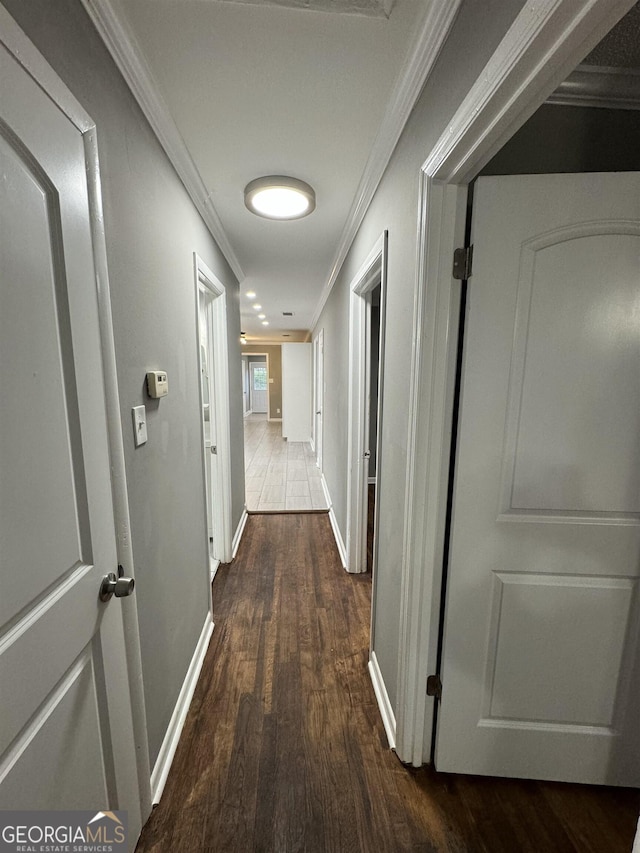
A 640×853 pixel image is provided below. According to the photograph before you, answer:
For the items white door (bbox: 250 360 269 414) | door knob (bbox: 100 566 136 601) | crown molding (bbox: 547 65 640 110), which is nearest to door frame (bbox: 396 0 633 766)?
crown molding (bbox: 547 65 640 110)

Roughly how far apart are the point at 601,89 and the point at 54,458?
1781 mm

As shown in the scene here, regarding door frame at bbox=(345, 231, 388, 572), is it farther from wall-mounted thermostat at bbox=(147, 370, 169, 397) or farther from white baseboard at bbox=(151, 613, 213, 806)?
wall-mounted thermostat at bbox=(147, 370, 169, 397)

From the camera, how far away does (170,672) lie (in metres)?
1.38

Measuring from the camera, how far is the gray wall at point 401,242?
0.79m

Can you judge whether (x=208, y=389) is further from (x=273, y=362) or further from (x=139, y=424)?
(x=273, y=362)

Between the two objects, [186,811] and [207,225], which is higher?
[207,225]

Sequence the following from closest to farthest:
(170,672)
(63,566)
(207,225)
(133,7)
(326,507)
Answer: (63,566), (133,7), (170,672), (207,225), (326,507)

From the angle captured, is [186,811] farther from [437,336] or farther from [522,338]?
[522,338]

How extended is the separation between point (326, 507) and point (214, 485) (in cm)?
151

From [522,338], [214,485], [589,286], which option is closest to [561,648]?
[522,338]

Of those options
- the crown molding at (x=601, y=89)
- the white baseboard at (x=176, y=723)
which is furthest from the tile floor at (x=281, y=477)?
the crown molding at (x=601, y=89)

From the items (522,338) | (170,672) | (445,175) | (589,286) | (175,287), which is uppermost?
(445,175)

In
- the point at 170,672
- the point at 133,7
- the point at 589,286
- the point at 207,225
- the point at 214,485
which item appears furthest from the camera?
the point at 214,485

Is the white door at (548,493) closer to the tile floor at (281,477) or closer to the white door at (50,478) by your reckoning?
the white door at (50,478)
